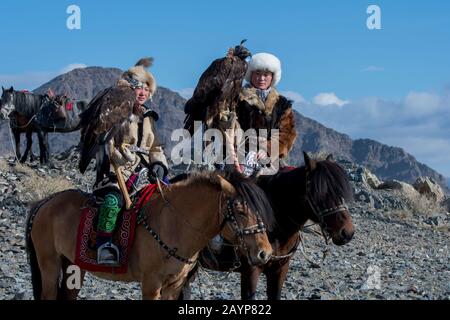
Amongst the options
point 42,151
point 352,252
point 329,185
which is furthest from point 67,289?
point 42,151

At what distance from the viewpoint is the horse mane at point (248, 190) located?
5.26 meters

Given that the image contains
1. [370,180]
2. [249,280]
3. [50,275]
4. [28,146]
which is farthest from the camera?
[370,180]

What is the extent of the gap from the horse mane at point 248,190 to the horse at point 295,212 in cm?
93

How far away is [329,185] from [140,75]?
72.6 inches

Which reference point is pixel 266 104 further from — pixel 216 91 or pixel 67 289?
pixel 67 289

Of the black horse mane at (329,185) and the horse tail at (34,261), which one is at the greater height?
the black horse mane at (329,185)

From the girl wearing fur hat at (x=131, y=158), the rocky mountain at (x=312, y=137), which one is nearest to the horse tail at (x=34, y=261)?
the girl wearing fur hat at (x=131, y=158)

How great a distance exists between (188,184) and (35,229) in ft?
5.06

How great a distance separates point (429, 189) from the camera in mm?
21672

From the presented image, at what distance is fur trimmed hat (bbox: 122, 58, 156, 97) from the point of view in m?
6.20

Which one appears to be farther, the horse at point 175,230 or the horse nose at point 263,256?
the horse at point 175,230

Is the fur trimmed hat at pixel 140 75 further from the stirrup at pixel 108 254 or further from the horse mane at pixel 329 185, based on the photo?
the horse mane at pixel 329 185
